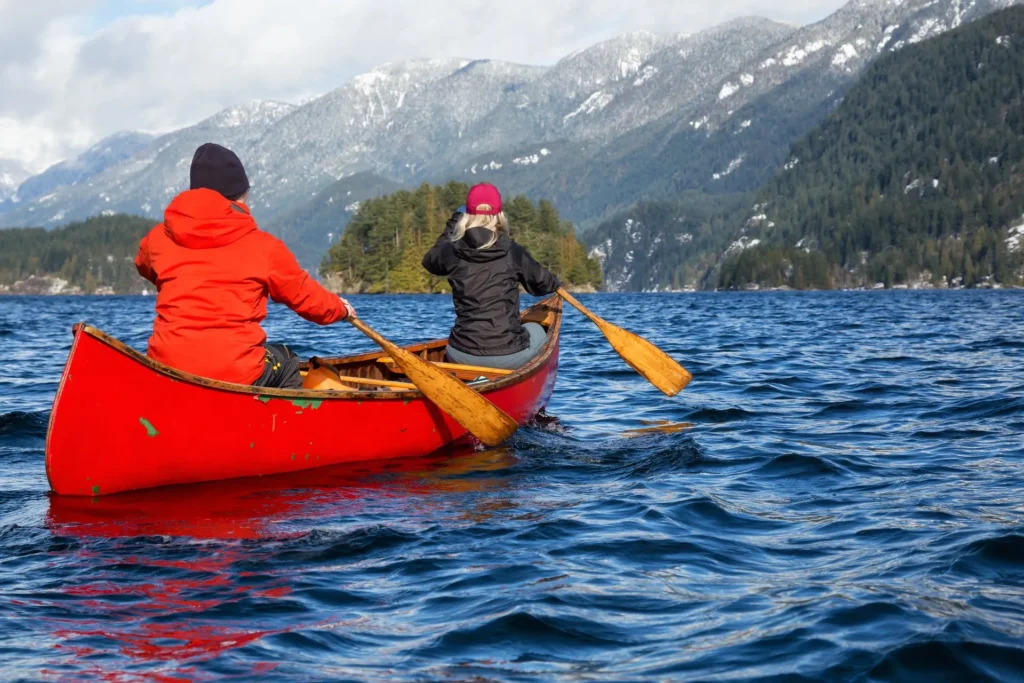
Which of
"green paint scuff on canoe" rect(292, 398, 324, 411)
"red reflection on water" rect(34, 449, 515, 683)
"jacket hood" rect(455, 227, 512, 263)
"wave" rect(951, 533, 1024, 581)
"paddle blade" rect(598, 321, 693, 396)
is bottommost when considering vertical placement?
"wave" rect(951, 533, 1024, 581)

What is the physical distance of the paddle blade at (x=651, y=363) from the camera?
16500 millimetres

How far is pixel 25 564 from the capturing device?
7.49 meters

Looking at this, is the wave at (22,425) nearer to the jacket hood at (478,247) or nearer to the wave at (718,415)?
the jacket hood at (478,247)

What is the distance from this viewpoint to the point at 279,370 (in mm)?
10633

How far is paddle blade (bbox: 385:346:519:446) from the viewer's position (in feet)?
38.3

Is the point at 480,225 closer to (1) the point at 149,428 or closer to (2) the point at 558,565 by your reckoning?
(1) the point at 149,428

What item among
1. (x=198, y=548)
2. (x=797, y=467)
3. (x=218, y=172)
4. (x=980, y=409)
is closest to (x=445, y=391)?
(x=218, y=172)

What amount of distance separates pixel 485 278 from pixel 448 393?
6.25 ft

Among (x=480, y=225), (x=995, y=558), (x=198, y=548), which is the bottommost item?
(x=995, y=558)

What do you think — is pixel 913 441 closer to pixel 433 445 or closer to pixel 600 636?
pixel 433 445

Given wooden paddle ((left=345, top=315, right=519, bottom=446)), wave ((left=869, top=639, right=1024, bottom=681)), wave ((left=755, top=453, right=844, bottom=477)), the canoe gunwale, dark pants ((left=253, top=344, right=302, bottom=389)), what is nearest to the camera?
wave ((left=869, top=639, right=1024, bottom=681))

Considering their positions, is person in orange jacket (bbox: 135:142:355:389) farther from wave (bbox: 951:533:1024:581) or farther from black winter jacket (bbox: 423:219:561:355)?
wave (bbox: 951:533:1024:581)

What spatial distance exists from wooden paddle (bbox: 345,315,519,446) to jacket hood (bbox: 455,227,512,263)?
173 centimetres

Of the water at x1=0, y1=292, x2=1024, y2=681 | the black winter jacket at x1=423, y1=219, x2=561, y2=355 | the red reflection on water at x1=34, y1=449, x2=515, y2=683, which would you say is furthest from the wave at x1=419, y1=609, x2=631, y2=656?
the black winter jacket at x1=423, y1=219, x2=561, y2=355
